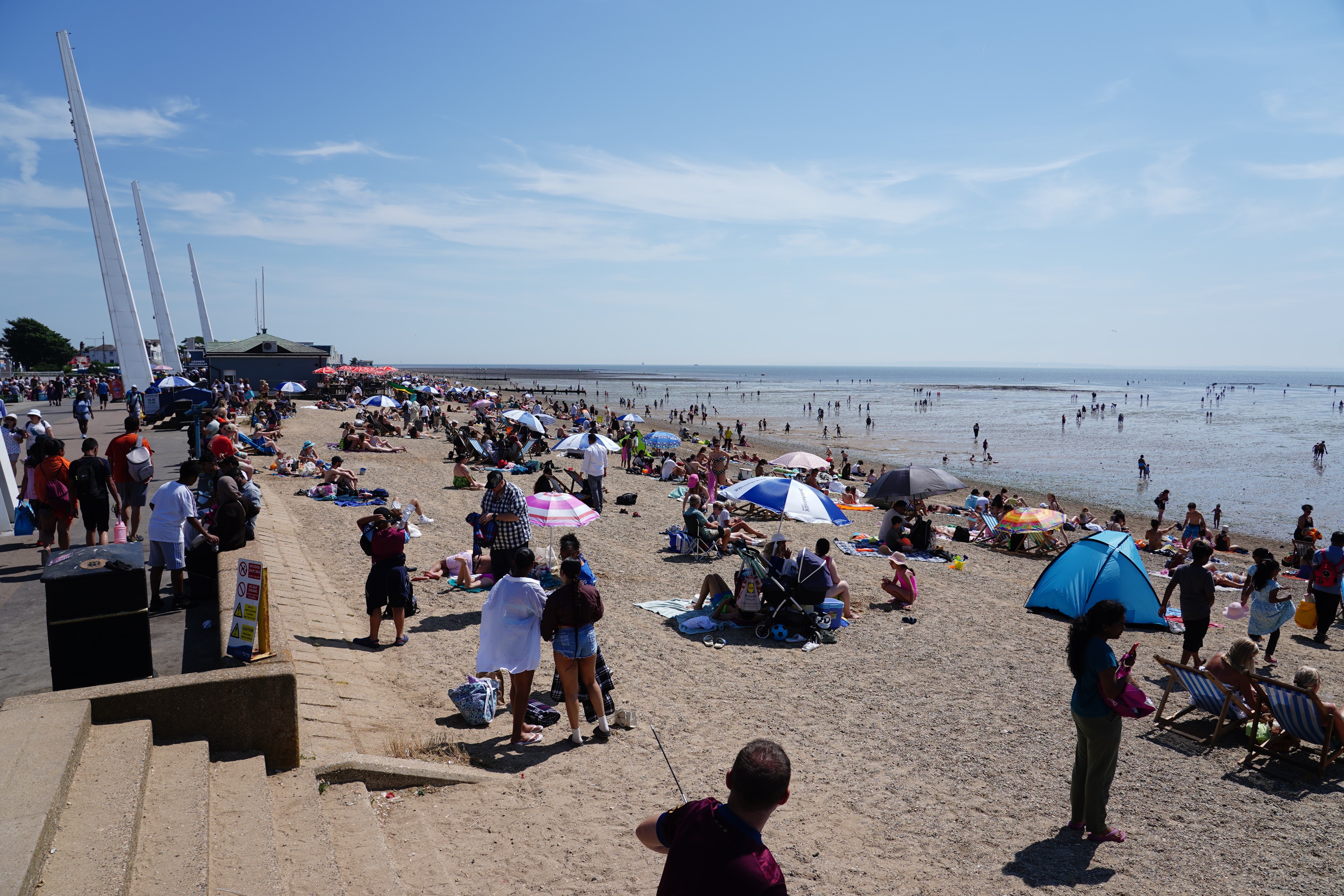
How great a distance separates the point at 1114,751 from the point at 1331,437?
228ft

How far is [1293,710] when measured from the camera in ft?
20.4

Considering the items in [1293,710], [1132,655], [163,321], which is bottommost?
[1293,710]

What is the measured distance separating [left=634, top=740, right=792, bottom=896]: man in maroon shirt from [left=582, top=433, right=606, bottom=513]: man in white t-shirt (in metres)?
13.9

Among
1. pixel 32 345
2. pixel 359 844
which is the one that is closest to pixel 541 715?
pixel 359 844

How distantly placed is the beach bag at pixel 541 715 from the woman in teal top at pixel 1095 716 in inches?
154

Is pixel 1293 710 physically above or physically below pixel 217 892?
below

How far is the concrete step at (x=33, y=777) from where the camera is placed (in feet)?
8.96

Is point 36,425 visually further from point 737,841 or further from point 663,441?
point 737,841

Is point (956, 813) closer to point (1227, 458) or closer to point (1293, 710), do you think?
point (1293, 710)

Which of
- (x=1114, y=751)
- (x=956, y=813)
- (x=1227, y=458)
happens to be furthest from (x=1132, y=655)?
(x=1227, y=458)

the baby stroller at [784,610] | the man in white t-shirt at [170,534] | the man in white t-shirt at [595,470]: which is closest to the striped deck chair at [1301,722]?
the baby stroller at [784,610]

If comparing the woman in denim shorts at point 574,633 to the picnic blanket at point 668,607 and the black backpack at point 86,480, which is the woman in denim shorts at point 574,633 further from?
the black backpack at point 86,480

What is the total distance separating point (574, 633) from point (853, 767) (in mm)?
2484

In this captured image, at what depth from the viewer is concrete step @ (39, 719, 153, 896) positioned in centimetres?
283
